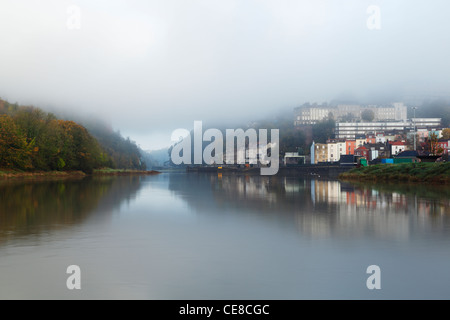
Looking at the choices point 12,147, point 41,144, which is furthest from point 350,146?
point 12,147

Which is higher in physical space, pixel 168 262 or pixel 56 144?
pixel 56 144

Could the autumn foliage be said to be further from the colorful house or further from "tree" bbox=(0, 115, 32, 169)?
the colorful house

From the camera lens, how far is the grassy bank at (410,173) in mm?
45334

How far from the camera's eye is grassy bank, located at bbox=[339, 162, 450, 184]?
4533 centimetres

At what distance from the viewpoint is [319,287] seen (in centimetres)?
758

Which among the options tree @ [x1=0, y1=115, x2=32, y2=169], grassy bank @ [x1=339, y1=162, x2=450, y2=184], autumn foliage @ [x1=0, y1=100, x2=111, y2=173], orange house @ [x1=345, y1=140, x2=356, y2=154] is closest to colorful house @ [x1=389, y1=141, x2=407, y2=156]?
orange house @ [x1=345, y1=140, x2=356, y2=154]

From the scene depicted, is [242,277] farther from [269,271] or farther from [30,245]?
[30,245]

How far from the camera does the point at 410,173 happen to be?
51.0m

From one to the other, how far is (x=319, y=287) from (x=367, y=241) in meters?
5.03

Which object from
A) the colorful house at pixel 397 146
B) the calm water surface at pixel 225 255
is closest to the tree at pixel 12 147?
the calm water surface at pixel 225 255

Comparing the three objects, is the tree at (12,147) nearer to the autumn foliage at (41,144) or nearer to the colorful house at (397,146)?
the autumn foliage at (41,144)

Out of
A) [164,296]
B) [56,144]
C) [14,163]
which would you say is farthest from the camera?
[56,144]

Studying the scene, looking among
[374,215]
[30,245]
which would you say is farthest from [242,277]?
[374,215]
